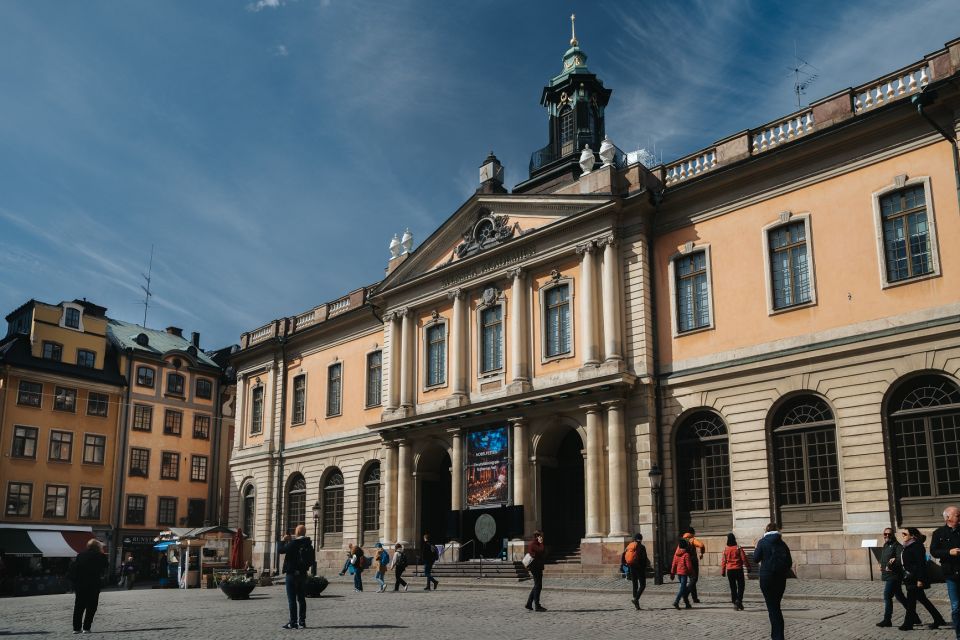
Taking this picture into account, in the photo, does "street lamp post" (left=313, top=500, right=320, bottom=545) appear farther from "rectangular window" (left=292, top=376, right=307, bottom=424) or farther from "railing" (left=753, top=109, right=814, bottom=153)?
"railing" (left=753, top=109, right=814, bottom=153)

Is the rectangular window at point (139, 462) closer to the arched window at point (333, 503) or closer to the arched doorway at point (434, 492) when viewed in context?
the arched window at point (333, 503)

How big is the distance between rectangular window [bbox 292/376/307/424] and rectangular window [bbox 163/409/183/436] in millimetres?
15716

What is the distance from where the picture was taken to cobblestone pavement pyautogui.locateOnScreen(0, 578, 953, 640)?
14109mm

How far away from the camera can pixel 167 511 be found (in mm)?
54781

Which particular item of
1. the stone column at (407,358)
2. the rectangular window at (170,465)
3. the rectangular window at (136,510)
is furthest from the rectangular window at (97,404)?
the stone column at (407,358)

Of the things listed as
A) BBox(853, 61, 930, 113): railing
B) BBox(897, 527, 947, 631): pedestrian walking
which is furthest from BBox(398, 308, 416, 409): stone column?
BBox(897, 527, 947, 631): pedestrian walking

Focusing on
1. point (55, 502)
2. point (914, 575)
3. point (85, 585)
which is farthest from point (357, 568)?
point (55, 502)

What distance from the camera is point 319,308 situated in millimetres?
43594

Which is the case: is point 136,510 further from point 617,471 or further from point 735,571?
point 735,571

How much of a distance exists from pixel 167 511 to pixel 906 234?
46128mm

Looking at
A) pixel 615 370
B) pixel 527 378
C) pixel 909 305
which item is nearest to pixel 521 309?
pixel 527 378

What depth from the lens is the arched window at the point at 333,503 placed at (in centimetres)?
3994

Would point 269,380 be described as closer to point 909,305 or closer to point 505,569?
point 505,569

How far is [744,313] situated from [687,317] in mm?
2017
